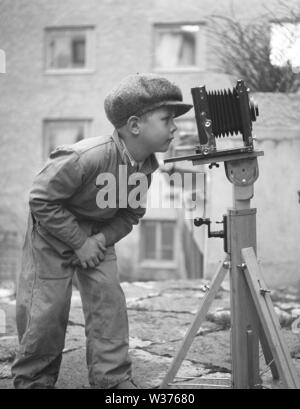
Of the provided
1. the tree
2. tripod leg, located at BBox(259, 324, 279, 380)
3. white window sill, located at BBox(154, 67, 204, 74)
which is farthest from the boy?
white window sill, located at BBox(154, 67, 204, 74)

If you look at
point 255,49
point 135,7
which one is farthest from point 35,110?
point 255,49

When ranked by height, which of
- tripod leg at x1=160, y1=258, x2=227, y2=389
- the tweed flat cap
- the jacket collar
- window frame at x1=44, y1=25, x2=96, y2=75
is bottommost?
tripod leg at x1=160, y1=258, x2=227, y2=389

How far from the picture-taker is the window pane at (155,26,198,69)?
1212 cm

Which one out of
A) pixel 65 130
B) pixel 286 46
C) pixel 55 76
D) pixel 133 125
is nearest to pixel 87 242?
pixel 133 125

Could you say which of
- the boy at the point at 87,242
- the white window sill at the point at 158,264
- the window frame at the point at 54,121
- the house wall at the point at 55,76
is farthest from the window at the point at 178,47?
the boy at the point at 87,242

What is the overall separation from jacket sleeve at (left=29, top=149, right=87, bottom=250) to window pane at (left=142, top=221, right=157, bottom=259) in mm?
11220

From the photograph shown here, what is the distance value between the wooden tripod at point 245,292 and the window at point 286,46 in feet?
8.97

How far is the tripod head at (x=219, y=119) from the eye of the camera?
2.09 metres

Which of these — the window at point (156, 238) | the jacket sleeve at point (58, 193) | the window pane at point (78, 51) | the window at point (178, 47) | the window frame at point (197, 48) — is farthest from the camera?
the window at point (156, 238)

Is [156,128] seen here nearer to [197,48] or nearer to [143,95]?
[143,95]

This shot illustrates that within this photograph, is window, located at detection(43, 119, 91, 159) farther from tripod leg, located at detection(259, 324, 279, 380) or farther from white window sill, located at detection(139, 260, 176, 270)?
tripod leg, located at detection(259, 324, 279, 380)

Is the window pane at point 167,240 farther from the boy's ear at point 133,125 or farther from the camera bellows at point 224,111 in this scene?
the camera bellows at point 224,111

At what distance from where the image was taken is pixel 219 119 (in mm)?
2145
